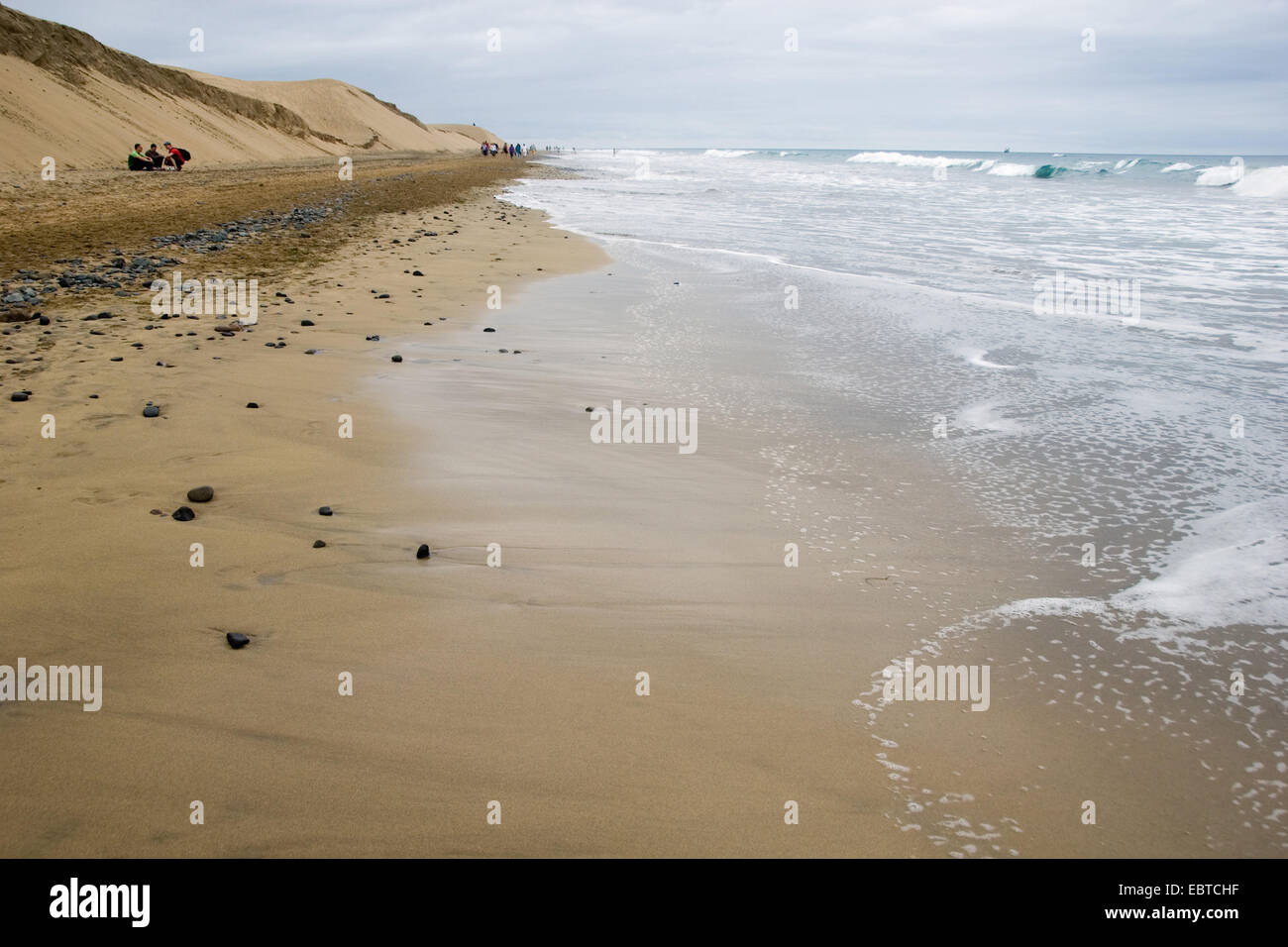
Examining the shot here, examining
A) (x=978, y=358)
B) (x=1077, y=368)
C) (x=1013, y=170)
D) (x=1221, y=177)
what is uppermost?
(x=1013, y=170)

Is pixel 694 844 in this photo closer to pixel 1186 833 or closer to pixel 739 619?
pixel 739 619

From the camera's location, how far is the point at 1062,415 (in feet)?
21.6

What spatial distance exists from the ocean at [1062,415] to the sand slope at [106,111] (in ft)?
91.3

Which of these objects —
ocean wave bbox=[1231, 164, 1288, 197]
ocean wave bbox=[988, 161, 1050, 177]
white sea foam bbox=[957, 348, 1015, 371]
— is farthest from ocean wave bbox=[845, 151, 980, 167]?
white sea foam bbox=[957, 348, 1015, 371]

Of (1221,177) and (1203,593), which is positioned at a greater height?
(1221,177)

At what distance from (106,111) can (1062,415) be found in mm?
46175

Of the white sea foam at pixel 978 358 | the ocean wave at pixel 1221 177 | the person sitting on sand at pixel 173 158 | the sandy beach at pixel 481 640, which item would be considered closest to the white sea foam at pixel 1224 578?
the sandy beach at pixel 481 640

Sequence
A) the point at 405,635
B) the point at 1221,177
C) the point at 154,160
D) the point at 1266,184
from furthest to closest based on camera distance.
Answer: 1. the point at 1221,177
2. the point at 1266,184
3. the point at 154,160
4. the point at 405,635

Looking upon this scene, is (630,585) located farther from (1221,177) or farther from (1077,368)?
(1221,177)

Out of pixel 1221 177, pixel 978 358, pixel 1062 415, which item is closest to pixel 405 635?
pixel 1062 415

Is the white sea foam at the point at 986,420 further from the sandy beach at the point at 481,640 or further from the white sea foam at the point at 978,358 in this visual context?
the white sea foam at the point at 978,358
